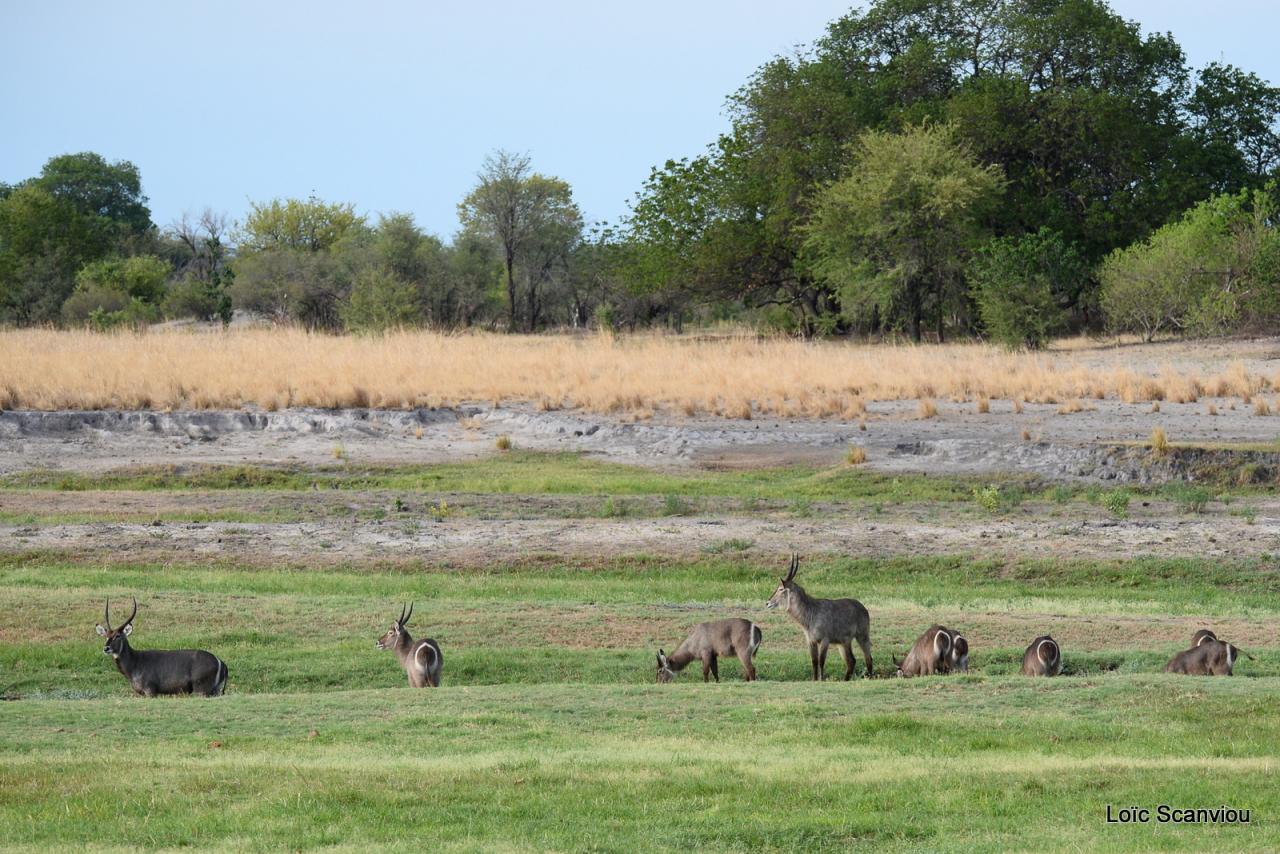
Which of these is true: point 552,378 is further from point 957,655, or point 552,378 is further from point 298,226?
point 298,226

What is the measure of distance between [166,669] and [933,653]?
626 cm

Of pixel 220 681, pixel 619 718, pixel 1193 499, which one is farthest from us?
pixel 1193 499

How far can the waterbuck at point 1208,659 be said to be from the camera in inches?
483

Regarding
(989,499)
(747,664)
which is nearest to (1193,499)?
(989,499)

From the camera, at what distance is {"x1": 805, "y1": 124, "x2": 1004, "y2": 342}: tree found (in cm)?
5081

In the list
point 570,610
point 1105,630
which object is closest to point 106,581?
point 570,610

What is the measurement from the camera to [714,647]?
13172 millimetres

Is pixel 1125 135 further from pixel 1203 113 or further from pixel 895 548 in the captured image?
pixel 895 548

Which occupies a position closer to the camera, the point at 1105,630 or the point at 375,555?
the point at 1105,630

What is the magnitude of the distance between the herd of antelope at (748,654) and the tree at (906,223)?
38231mm

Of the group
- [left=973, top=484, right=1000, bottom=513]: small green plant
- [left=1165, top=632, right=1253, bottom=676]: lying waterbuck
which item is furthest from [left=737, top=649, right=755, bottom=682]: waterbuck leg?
[left=973, top=484, right=1000, bottom=513]: small green plant

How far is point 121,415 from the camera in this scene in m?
32.2

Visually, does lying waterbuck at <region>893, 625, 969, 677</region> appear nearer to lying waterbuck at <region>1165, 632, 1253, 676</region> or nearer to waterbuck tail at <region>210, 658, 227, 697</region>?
lying waterbuck at <region>1165, 632, 1253, 676</region>

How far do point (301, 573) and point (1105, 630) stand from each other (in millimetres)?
9569
